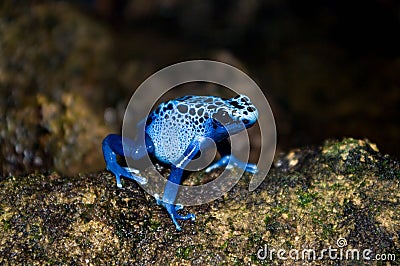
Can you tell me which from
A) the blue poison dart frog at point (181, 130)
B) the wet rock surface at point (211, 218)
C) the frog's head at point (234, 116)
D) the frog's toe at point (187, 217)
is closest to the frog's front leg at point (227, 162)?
the blue poison dart frog at point (181, 130)

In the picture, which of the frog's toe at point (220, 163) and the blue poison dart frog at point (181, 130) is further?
the frog's toe at point (220, 163)

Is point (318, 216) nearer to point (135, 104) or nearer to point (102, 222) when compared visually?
point (102, 222)

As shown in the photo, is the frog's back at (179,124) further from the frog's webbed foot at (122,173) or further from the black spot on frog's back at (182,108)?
the frog's webbed foot at (122,173)

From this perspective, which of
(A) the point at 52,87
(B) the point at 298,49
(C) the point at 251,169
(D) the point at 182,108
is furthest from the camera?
(B) the point at 298,49

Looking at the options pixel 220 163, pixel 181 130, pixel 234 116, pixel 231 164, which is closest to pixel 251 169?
pixel 231 164

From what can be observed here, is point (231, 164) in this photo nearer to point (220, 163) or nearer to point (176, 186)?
point (220, 163)

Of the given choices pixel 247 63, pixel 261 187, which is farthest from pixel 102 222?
pixel 247 63

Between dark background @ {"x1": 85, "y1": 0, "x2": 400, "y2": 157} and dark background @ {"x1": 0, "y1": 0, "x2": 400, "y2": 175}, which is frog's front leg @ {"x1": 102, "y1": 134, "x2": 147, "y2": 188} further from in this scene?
dark background @ {"x1": 85, "y1": 0, "x2": 400, "y2": 157}
